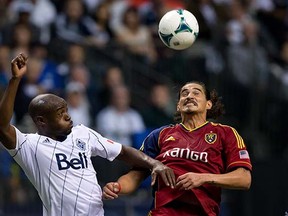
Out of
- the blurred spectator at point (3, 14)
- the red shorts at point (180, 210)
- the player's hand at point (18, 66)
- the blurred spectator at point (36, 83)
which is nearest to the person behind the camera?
the player's hand at point (18, 66)

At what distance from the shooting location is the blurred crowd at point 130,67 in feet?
51.2

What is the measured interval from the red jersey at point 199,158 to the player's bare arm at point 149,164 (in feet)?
0.64

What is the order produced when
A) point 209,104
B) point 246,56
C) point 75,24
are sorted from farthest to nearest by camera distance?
1. point 246,56
2. point 75,24
3. point 209,104

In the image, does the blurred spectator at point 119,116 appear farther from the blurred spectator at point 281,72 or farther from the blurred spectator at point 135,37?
the blurred spectator at point 281,72

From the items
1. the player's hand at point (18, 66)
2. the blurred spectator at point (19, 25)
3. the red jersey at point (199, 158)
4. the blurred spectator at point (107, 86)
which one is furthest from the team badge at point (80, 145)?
the blurred spectator at point (19, 25)

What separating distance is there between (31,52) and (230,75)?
350cm

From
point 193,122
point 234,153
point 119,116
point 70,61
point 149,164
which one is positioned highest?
point 70,61

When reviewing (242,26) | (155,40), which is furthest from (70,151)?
(242,26)

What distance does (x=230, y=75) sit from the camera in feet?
57.6

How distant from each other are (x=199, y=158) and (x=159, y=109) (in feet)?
22.9

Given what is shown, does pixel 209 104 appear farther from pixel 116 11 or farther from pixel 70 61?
pixel 116 11

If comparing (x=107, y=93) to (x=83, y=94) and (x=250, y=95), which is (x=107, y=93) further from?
(x=250, y=95)

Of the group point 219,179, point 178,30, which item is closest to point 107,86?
point 178,30

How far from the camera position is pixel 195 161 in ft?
31.0
